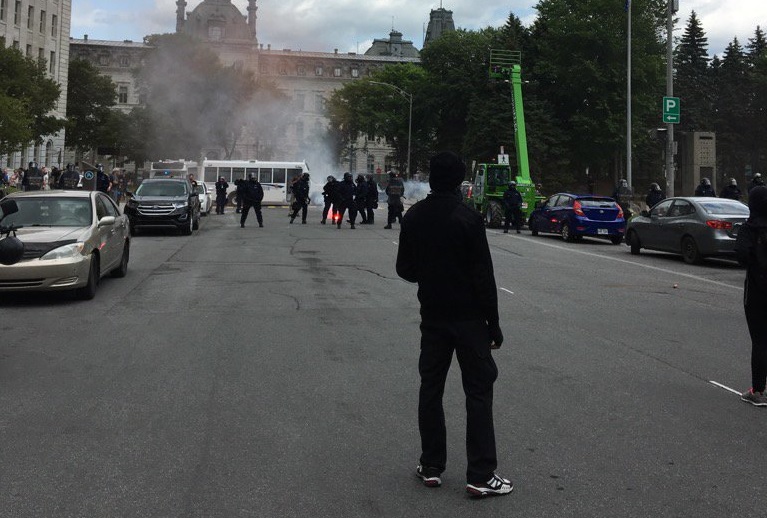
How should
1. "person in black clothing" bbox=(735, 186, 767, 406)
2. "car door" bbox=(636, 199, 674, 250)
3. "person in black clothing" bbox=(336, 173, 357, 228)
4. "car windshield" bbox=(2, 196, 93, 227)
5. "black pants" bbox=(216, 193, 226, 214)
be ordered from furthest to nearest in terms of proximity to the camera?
"black pants" bbox=(216, 193, 226, 214), "person in black clothing" bbox=(336, 173, 357, 228), "car door" bbox=(636, 199, 674, 250), "car windshield" bbox=(2, 196, 93, 227), "person in black clothing" bbox=(735, 186, 767, 406)

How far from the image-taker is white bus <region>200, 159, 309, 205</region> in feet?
157

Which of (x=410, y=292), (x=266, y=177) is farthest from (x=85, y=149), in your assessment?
(x=410, y=292)

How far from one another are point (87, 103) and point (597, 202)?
76499 mm

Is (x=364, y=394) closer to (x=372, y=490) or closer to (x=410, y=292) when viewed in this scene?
(x=372, y=490)

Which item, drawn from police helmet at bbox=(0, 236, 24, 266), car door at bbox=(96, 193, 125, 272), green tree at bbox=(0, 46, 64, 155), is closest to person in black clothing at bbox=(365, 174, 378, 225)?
green tree at bbox=(0, 46, 64, 155)

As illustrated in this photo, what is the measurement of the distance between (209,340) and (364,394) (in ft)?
8.99

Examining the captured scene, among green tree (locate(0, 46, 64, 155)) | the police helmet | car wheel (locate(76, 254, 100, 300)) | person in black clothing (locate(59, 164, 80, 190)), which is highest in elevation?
green tree (locate(0, 46, 64, 155))

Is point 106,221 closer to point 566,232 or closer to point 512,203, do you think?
point 566,232

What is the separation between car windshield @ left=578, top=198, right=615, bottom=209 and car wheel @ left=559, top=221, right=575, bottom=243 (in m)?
0.77

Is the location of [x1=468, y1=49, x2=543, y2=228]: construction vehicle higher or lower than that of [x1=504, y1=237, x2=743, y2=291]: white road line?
higher

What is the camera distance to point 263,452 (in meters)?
5.03

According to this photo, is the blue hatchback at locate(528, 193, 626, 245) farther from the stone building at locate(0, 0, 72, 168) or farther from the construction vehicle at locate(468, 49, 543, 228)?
the stone building at locate(0, 0, 72, 168)

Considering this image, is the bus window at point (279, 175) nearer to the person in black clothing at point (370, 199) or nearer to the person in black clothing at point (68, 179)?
the person in black clothing at point (370, 199)

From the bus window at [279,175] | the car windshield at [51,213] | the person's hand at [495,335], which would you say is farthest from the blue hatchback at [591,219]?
the bus window at [279,175]
